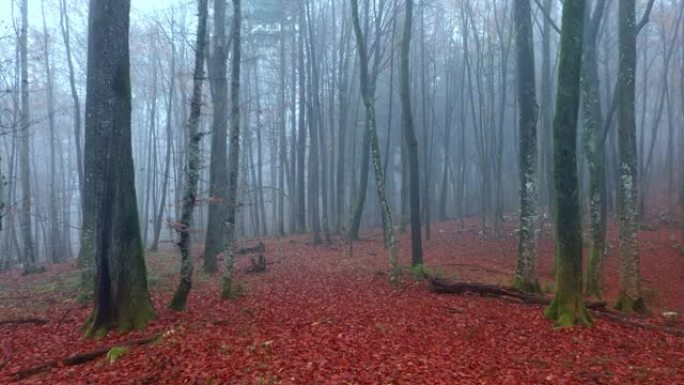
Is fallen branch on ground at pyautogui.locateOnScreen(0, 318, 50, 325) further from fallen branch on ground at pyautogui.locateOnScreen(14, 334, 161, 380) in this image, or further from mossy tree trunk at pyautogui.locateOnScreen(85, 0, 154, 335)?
fallen branch on ground at pyautogui.locateOnScreen(14, 334, 161, 380)

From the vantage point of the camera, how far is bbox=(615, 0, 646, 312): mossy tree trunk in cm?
1091

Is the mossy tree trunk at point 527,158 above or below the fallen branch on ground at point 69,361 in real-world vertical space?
above

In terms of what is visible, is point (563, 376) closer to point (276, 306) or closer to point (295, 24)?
point (276, 306)

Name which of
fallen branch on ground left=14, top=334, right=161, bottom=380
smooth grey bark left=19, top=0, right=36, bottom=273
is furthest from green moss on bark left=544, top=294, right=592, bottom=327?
smooth grey bark left=19, top=0, right=36, bottom=273

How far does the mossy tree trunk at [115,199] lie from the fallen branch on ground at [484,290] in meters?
6.52

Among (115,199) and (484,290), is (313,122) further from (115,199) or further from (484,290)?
(115,199)

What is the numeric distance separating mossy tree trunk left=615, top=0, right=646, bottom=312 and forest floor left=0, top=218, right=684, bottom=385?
74 cm

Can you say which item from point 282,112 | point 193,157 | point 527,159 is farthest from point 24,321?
point 282,112

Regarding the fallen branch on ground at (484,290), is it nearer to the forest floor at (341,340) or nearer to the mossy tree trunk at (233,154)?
the forest floor at (341,340)

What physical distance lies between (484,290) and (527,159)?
10.6 ft

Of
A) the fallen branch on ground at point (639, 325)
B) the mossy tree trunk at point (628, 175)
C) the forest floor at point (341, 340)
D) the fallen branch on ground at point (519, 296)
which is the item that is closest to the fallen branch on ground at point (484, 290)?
the fallen branch on ground at point (519, 296)

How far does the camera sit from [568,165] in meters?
9.41

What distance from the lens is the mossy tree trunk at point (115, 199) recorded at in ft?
28.9

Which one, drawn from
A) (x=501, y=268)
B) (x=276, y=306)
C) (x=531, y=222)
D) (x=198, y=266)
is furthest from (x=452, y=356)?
(x=198, y=266)
